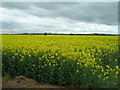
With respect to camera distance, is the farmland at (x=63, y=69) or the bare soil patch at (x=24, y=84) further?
the bare soil patch at (x=24, y=84)

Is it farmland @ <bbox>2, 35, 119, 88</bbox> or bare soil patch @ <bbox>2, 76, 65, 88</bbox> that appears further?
bare soil patch @ <bbox>2, 76, 65, 88</bbox>

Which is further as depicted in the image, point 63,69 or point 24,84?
point 24,84

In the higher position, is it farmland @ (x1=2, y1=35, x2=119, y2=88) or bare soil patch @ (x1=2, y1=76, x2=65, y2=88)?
farmland @ (x1=2, y1=35, x2=119, y2=88)

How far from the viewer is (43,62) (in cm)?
677

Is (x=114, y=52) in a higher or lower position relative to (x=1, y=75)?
higher

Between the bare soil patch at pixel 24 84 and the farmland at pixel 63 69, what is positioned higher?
the farmland at pixel 63 69

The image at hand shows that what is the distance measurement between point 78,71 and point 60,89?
74 centimetres

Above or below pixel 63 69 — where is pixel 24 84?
below

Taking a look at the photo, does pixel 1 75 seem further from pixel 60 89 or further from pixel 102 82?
pixel 102 82

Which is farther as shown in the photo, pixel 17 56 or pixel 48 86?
pixel 17 56

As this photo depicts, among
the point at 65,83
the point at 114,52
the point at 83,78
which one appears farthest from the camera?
the point at 114,52

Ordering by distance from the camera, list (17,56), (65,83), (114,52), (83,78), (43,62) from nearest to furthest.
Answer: (83,78) < (65,83) < (43,62) < (17,56) < (114,52)

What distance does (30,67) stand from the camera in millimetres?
6922

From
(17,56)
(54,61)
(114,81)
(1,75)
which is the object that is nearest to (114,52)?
(114,81)
